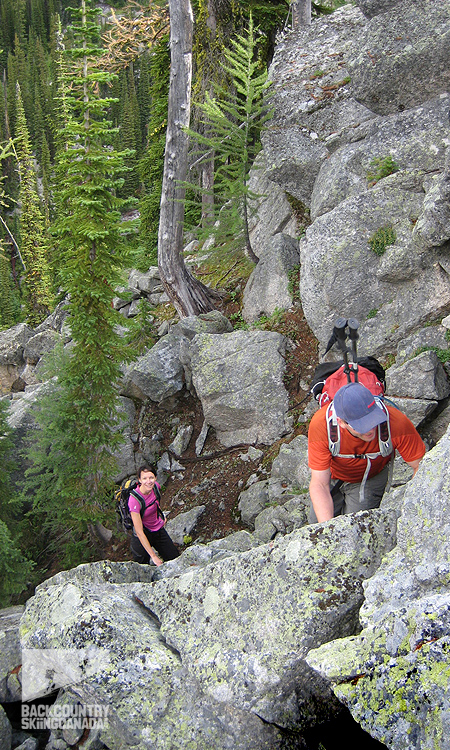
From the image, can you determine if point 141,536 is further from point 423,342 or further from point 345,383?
point 423,342

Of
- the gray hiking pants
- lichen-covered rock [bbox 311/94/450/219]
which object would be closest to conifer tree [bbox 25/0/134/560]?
lichen-covered rock [bbox 311/94/450/219]

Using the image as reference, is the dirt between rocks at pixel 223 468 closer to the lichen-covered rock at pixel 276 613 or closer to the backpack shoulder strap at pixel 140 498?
the backpack shoulder strap at pixel 140 498

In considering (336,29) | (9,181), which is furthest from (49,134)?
(336,29)

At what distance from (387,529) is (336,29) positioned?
49.5 ft

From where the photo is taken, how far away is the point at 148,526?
7.97m

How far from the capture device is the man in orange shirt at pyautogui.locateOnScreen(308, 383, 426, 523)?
455 centimetres

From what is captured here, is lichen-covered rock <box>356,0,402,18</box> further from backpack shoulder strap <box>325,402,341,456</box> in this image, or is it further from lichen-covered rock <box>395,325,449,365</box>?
backpack shoulder strap <box>325,402,341,456</box>

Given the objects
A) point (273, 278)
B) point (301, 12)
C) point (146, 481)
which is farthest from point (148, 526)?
point (301, 12)

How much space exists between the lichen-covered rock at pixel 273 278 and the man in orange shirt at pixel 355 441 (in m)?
7.92

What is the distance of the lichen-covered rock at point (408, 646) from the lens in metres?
3.02

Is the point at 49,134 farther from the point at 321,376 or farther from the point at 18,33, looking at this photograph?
the point at 321,376

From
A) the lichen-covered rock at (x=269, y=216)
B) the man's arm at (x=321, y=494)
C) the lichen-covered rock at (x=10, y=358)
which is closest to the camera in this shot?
the man's arm at (x=321, y=494)

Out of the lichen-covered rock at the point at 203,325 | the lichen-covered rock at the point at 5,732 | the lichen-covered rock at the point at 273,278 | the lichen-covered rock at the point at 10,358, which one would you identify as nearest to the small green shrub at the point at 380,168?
the lichen-covered rock at the point at 273,278

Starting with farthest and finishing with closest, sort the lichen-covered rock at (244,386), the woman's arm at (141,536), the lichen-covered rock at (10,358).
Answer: the lichen-covered rock at (10,358) → the lichen-covered rock at (244,386) → the woman's arm at (141,536)
